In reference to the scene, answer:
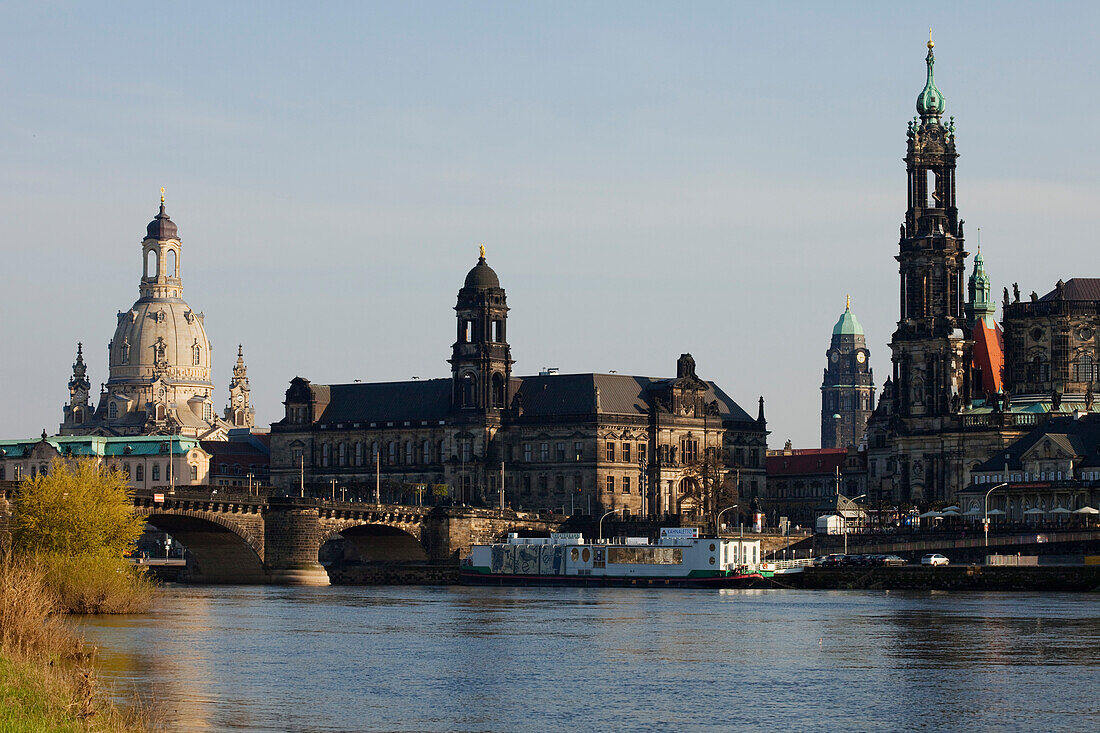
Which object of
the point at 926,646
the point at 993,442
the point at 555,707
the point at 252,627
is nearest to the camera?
the point at 555,707

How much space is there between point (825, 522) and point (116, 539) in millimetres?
87128

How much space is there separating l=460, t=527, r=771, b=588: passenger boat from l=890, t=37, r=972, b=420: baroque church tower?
152ft

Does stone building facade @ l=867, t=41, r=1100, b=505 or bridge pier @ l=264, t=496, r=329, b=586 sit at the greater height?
stone building facade @ l=867, t=41, r=1100, b=505

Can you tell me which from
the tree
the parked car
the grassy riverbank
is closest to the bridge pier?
the parked car

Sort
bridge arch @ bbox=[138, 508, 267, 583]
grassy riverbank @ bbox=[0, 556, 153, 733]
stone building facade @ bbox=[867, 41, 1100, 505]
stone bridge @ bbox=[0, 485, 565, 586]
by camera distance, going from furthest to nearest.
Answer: stone building facade @ bbox=[867, 41, 1100, 505] < bridge arch @ bbox=[138, 508, 267, 583] < stone bridge @ bbox=[0, 485, 565, 586] < grassy riverbank @ bbox=[0, 556, 153, 733]

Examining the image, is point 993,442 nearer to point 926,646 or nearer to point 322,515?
point 322,515

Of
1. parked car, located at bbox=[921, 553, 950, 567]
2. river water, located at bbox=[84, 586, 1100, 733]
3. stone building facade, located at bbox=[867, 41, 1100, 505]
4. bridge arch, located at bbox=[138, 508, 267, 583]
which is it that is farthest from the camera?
stone building facade, located at bbox=[867, 41, 1100, 505]

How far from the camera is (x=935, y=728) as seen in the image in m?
56.8

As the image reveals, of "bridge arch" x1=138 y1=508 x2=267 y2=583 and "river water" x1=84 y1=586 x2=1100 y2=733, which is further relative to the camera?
"bridge arch" x1=138 y1=508 x2=267 y2=583

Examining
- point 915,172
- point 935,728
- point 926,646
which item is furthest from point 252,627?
point 915,172

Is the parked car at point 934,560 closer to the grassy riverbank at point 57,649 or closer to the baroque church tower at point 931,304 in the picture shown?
the baroque church tower at point 931,304

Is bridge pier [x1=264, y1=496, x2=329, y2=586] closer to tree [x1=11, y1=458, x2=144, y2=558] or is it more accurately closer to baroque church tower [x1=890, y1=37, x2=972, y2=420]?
tree [x1=11, y1=458, x2=144, y2=558]

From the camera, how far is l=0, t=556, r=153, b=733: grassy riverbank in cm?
4772

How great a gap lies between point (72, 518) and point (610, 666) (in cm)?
3646
